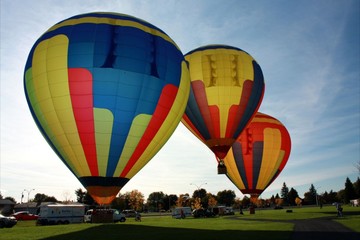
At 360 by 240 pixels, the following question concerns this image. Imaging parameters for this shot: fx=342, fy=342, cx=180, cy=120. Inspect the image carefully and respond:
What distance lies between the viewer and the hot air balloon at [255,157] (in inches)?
1517

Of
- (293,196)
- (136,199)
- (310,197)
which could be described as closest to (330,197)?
(310,197)

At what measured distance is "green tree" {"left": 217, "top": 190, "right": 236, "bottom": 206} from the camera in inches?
6117

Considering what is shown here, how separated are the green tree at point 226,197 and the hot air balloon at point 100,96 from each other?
140 m

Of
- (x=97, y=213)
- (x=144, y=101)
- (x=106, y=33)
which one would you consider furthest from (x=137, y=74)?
(x=97, y=213)

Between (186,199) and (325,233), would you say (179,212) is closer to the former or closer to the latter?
(325,233)

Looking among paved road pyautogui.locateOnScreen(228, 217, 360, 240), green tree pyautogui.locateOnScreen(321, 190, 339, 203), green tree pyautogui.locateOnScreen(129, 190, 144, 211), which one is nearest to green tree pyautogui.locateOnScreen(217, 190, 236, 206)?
green tree pyautogui.locateOnScreen(129, 190, 144, 211)

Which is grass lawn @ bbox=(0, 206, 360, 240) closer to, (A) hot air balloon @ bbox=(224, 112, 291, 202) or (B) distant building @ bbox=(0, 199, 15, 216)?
(A) hot air balloon @ bbox=(224, 112, 291, 202)

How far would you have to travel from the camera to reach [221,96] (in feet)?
98.9

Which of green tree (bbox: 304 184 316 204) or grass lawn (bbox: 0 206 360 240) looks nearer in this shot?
grass lawn (bbox: 0 206 360 240)

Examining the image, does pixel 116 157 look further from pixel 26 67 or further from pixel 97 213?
pixel 26 67

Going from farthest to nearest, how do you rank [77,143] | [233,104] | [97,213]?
[233,104] → [97,213] → [77,143]

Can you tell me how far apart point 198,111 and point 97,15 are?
12872mm

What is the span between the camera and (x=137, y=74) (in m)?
19.8

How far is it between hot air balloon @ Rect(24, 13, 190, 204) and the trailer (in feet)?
66.2
